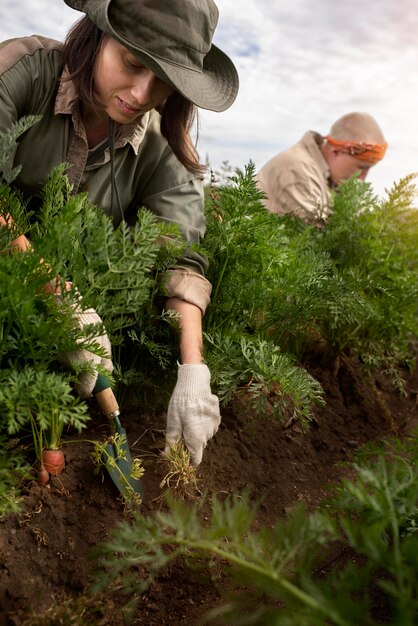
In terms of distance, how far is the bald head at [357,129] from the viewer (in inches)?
178

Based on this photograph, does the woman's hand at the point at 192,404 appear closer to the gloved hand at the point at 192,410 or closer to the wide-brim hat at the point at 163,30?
the gloved hand at the point at 192,410

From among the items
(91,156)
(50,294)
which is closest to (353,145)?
(91,156)

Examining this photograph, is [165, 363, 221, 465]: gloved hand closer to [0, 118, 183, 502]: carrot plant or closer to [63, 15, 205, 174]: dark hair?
[0, 118, 183, 502]: carrot plant

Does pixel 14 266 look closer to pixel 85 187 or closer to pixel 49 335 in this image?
pixel 49 335

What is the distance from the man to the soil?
5.82 ft

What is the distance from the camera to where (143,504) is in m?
1.95

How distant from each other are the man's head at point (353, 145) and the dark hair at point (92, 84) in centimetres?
232

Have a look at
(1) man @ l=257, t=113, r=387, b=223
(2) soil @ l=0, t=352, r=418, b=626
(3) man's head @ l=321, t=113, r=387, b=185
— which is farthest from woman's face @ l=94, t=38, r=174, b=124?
(3) man's head @ l=321, t=113, r=387, b=185

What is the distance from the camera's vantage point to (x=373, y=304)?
2.84 m

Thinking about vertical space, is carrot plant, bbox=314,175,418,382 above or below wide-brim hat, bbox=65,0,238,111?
below

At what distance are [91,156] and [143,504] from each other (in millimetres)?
1279

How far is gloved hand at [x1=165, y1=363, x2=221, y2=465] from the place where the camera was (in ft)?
6.75

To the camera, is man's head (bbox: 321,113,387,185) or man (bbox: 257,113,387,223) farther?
man's head (bbox: 321,113,387,185)

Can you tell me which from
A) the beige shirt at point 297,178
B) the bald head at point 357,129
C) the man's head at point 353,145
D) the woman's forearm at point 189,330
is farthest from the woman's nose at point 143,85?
the bald head at point 357,129
